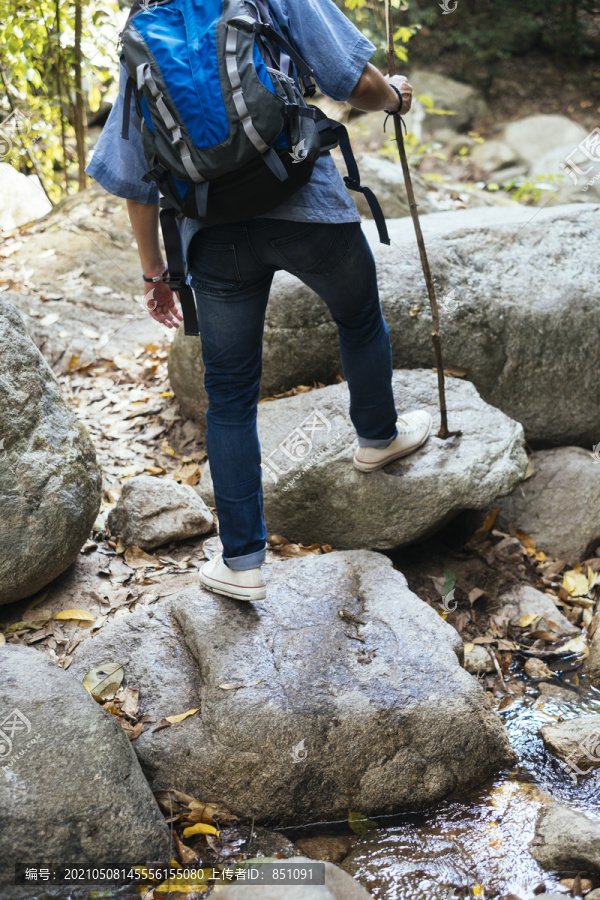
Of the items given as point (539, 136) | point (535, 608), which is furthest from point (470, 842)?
point (539, 136)

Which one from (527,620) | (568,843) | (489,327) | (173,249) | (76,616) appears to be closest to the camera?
(568,843)

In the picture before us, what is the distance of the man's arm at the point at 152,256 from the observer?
2336 millimetres

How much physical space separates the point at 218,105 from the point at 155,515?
193 cm

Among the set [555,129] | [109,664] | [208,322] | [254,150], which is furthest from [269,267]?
[555,129]

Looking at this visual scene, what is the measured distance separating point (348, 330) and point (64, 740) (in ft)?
5.32

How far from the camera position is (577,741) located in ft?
8.10

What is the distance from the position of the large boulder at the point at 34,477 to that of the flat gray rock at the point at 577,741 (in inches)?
77.3

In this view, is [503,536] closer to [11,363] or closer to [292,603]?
[292,603]

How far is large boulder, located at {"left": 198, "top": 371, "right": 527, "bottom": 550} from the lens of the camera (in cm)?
313

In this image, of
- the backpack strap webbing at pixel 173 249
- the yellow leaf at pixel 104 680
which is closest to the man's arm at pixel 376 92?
the backpack strap webbing at pixel 173 249

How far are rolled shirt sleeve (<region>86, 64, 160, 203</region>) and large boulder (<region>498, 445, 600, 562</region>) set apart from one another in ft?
8.43

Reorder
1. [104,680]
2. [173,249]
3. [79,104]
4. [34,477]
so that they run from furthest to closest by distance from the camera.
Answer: [79,104] < [34,477] < [104,680] < [173,249]

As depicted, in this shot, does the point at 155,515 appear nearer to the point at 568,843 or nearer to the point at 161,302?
the point at 161,302

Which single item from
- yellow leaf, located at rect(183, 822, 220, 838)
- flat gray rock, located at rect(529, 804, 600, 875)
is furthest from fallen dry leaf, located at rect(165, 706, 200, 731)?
flat gray rock, located at rect(529, 804, 600, 875)
